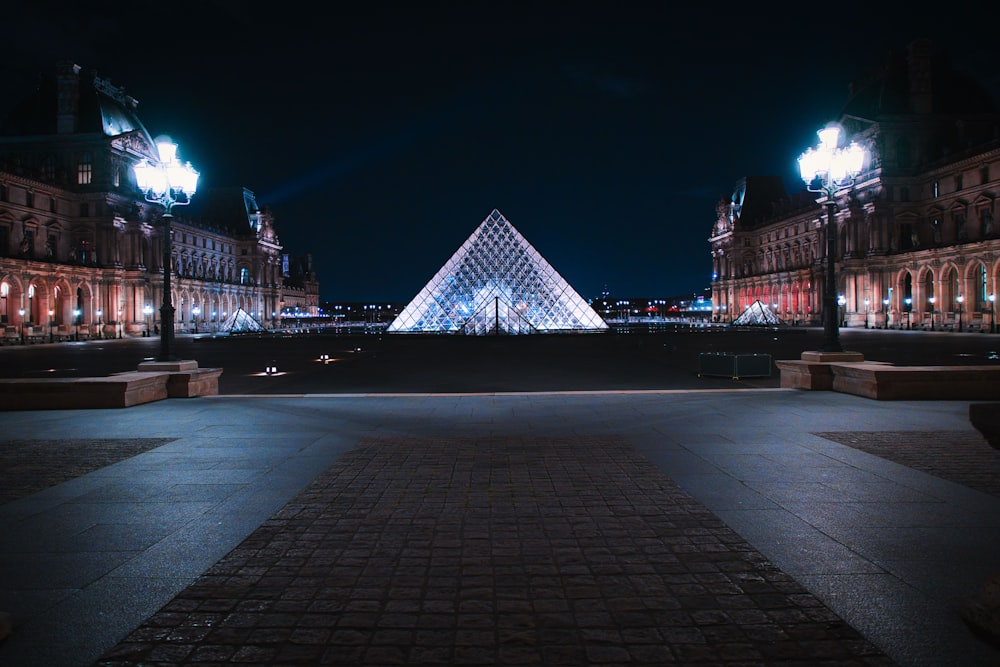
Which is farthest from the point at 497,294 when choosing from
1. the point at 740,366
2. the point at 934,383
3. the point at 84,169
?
the point at 934,383

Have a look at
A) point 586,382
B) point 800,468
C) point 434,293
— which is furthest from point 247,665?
point 434,293

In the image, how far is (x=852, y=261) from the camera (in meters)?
52.8

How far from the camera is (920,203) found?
51.9 m

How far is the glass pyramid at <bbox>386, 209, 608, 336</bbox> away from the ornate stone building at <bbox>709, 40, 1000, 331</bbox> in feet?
69.4

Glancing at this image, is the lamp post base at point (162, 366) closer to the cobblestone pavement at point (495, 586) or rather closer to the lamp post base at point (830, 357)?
the cobblestone pavement at point (495, 586)

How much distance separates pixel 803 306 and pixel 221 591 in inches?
3086

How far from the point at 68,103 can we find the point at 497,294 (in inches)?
1498

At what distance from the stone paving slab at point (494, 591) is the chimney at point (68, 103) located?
59118 mm

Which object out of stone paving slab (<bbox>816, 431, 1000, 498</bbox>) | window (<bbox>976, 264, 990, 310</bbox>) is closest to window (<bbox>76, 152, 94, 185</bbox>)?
stone paving slab (<bbox>816, 431, 1000, 498</bbox>)

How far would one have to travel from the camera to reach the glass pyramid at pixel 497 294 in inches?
1708

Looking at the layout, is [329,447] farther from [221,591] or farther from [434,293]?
[434,293]

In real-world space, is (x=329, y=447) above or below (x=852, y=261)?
below

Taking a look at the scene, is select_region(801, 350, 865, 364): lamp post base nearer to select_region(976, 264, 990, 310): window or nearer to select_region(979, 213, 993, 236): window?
select_region(976, 264, 990, 310): window

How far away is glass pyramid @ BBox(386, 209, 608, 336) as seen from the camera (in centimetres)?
4338
